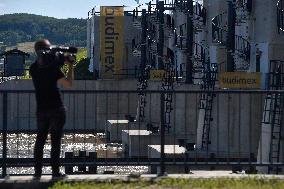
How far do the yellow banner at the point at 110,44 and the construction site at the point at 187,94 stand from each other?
86 mm

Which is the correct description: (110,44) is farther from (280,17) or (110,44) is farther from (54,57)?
(54,57)

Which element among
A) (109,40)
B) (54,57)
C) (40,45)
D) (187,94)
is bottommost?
(187,94)

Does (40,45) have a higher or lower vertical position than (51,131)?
higher

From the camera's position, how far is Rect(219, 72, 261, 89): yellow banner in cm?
3080

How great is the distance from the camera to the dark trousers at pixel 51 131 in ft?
33.1

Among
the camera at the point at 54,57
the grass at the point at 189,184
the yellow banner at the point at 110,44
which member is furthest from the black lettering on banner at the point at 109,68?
the camera at the point at 54,57

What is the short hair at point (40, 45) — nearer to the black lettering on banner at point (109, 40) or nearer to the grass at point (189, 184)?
the grass at point (189, 184)

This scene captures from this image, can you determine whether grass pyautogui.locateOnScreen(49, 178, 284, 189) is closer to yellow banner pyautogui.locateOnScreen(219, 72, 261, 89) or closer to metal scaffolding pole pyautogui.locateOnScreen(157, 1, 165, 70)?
yellow banner pyautogui.locateOnScreen(219, 72, 261, 89)

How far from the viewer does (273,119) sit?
27516 millimetres

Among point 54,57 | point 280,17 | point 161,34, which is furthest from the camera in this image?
point 161,34

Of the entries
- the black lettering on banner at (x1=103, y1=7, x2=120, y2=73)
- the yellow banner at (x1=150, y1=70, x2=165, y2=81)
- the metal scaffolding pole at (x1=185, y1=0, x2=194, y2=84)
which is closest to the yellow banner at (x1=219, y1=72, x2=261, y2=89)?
the metal scaffolding pole at (x1=185, y1=0, x2=194, y2=84)

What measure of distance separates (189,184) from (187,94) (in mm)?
18079

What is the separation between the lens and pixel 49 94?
32.9 feet

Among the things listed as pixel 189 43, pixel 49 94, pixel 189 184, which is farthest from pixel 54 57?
pixel 189 43
